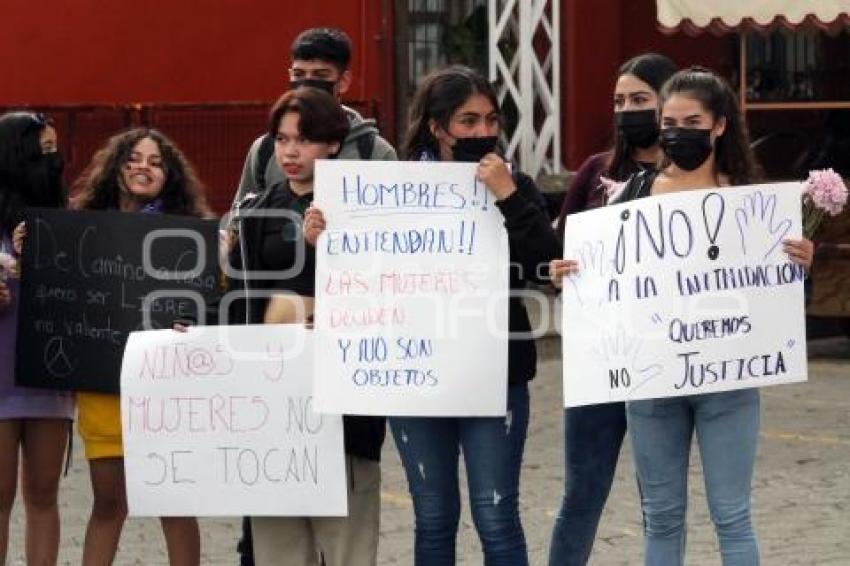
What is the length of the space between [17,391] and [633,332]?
7.35ft

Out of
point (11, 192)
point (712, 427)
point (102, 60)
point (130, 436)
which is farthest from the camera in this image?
point (102, 60)

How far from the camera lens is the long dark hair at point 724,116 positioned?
20.8 feet

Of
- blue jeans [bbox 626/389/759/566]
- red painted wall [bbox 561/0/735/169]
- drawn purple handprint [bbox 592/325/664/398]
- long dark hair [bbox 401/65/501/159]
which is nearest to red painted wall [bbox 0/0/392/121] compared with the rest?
red painted wall [bbox 561/0/735/169]

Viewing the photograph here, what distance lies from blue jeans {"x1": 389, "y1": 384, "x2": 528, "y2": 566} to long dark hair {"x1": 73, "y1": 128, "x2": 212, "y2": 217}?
122 centimetres

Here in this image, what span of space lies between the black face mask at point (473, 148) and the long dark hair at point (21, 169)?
1614 mm

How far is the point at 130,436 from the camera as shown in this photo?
22.3 feet

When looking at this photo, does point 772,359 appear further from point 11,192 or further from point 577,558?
point 11,192

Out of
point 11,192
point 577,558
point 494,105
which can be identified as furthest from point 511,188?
point 11,192

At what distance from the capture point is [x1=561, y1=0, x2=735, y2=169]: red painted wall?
1733 centimetres

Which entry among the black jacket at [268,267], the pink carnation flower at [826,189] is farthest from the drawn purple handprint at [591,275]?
the black jacket at [268,267]

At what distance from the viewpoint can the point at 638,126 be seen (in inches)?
273

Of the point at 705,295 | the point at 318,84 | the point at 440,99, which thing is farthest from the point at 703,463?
the point at 318,84

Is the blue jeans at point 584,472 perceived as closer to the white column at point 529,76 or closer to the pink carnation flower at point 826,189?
the pink carnation flower at point 826,189

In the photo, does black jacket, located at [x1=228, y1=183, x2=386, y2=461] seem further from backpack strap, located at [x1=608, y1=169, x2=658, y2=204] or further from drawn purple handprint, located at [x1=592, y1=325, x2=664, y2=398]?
backpack strap, located at [x1=608, y1=169, x2=658, y2=204]
